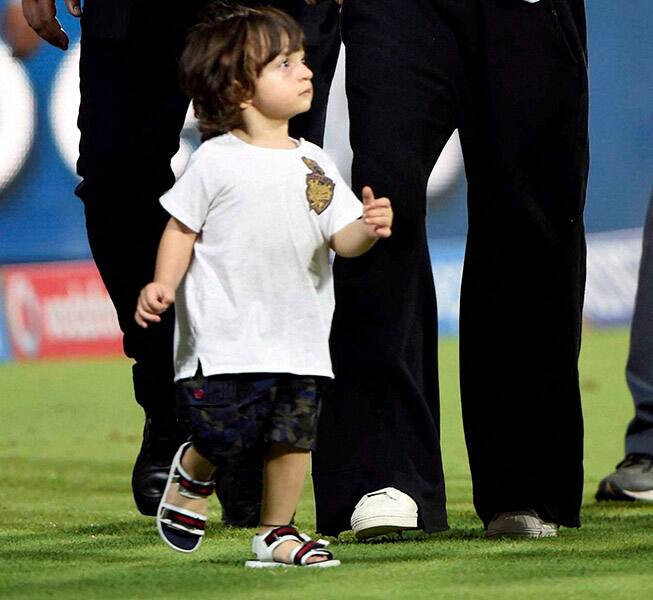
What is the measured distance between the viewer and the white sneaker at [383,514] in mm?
3395

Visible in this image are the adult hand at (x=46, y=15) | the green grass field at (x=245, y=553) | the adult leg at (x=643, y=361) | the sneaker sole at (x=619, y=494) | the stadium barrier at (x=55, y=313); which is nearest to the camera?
the green grass field at (x=245, y=553)

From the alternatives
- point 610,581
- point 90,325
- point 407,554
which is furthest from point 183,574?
point 90,325

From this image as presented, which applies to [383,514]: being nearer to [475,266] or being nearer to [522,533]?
[522,533]

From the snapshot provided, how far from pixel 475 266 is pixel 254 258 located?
77cm

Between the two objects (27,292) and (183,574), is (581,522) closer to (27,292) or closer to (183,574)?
(183,574)

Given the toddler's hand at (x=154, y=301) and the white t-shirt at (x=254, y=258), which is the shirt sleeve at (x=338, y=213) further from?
the toddler's hand at (x=154, y=301)

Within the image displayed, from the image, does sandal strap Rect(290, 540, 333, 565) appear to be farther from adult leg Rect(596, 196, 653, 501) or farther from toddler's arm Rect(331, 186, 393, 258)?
adult leg Rect(596, 196, 653, 501)

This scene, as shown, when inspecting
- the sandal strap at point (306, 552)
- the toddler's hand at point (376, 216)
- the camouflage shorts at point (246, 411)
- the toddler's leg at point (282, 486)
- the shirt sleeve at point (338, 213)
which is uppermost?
the toddler's hand at point (376, 216)

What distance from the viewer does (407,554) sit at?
323 centimetres

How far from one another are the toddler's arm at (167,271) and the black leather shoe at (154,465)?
3.45 ft

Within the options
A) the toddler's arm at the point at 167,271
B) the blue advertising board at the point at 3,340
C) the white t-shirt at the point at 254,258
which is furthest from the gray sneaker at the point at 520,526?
the blue advertising board at the point at 3,340

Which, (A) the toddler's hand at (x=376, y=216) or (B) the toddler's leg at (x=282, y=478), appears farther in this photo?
(B) the toddler's leg at (x=282, y=478)

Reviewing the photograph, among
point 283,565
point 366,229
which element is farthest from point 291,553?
point 366,229

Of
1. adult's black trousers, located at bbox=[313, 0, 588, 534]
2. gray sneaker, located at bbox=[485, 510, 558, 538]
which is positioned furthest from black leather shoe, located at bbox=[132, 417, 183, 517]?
gray sneaker, located at bbox=[485, 510, 558, 538]
